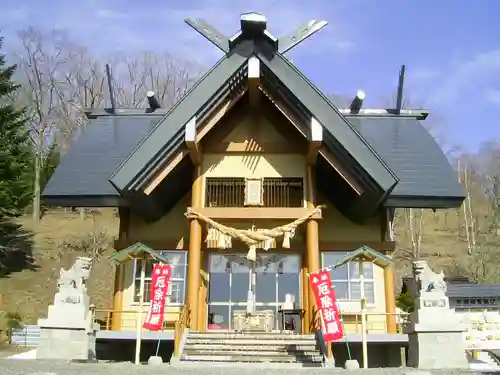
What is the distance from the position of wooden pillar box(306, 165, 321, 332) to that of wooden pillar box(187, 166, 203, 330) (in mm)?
2780

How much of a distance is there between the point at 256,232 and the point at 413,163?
5017mm

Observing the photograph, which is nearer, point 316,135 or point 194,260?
point 316,135

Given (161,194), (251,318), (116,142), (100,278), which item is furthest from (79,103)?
(251,318)

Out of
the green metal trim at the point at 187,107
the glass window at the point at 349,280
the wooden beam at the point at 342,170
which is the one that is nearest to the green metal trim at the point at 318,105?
the wooden beam at the point at 342,170

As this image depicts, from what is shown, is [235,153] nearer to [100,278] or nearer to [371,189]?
[371,189]

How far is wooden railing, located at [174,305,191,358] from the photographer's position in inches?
433

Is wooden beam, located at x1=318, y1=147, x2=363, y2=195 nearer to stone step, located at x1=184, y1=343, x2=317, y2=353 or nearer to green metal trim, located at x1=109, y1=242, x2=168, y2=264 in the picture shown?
stone step, located at x1=184, y1=343, x2=317, y2=353

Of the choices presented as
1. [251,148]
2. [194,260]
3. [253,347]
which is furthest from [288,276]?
[251,148]

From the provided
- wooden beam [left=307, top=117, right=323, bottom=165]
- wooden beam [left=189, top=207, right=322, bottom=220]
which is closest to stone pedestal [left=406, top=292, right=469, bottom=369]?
wooden beam [left=189, top=207, right=322, bottom=220]

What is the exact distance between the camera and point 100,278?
2905 centimetres

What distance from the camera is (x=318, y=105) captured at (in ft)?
41.7

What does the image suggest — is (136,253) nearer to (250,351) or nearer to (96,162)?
(250,351)

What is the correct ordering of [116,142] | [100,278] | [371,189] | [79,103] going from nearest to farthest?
[371,189] → [116,142] → [100,278] → [79,103]

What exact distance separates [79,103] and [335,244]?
3011 centimetres
